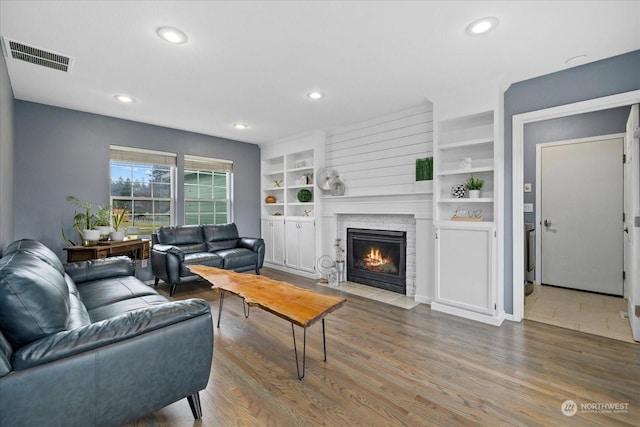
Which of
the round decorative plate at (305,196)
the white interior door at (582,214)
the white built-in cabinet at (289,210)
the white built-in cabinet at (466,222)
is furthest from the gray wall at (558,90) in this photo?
the round decorative plate at (305,196)

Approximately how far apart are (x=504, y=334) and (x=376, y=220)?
2120mm

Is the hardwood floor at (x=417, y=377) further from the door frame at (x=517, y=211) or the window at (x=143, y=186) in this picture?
the window at (x=143, y=186)

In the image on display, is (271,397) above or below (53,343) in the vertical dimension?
below

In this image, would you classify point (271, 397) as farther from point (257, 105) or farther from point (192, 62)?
point (257, 105)

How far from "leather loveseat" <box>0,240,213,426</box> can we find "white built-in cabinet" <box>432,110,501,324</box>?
268 centimetres

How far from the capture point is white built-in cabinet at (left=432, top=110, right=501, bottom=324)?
9.88 ft

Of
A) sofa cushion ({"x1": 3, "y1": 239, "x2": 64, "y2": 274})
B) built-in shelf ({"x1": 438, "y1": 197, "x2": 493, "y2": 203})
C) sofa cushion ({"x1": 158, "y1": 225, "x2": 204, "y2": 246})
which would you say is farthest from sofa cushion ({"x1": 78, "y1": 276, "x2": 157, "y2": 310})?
built-in shelf ({"x1": 438, "y1": 197, "x2": 493, "y2": 203})

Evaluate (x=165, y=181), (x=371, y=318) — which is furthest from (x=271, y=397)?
(x=165, y=181)

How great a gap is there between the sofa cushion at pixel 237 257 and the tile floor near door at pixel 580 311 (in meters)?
3.70

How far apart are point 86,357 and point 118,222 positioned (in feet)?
11.3

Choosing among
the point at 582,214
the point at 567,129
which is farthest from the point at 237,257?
the point at 567,129

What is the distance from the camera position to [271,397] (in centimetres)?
181

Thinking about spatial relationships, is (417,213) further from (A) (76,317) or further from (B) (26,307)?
(B) (26,307)

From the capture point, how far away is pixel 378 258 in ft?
14.3
